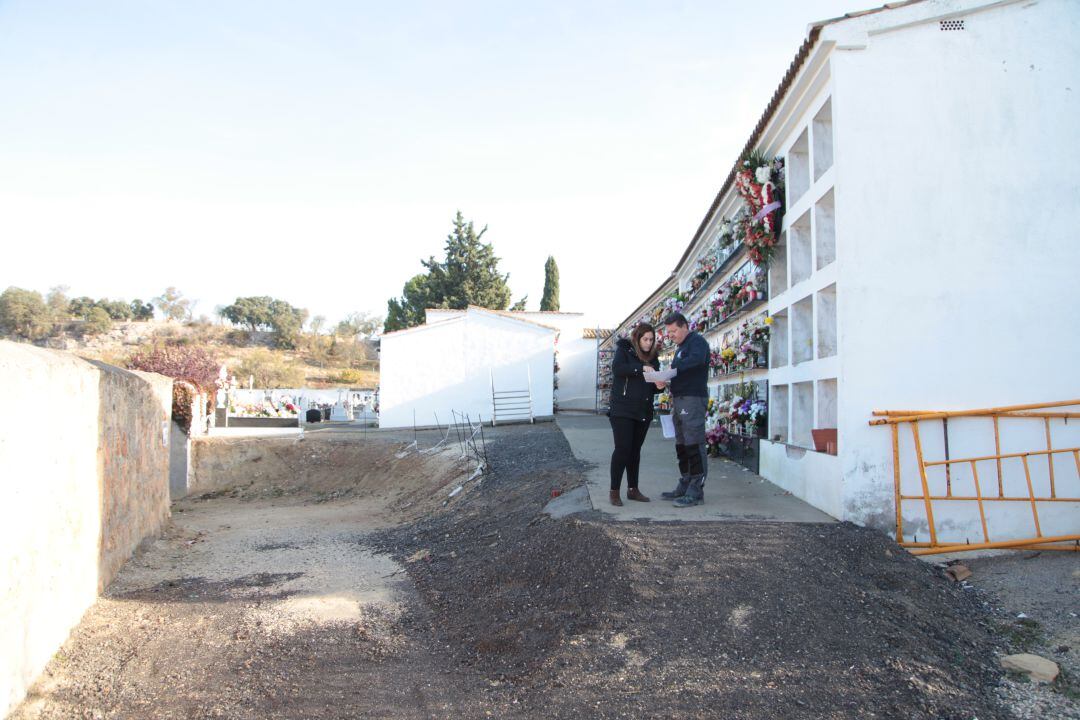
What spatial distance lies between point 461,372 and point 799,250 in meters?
16.4

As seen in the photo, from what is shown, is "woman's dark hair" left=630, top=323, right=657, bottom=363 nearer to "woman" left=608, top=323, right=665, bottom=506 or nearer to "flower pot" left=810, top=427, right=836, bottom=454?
"woman" left=608, top=323, right=665, bottom=506

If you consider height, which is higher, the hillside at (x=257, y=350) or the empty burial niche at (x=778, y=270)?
the hillside at (x=257, y=350)

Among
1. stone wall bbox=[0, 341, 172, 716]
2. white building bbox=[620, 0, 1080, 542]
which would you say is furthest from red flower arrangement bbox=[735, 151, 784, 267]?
stone wall bbox=[0, 341, 172, 716]

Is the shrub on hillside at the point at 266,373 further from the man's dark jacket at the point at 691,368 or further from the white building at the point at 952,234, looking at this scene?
the white building at the point at 952,234

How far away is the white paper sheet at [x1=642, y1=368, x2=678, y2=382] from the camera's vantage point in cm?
614

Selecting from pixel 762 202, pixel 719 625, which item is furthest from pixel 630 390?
pixel 762 202

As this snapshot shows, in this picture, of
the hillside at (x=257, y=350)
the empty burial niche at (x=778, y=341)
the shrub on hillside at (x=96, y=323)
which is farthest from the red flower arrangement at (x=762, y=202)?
the shrub on hillside at (x=96, y=323)

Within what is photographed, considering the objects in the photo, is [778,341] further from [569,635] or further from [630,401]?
[569,635]

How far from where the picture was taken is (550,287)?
44969 mm

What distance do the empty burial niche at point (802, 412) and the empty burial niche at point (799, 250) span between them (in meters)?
Answer: 1.07

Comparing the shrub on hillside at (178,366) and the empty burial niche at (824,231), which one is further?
the shrub on hillside at (178,366)

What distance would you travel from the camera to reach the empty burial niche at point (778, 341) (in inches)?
322

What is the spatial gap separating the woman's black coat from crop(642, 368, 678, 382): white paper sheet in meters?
0.10

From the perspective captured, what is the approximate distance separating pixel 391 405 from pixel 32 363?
18.9m
